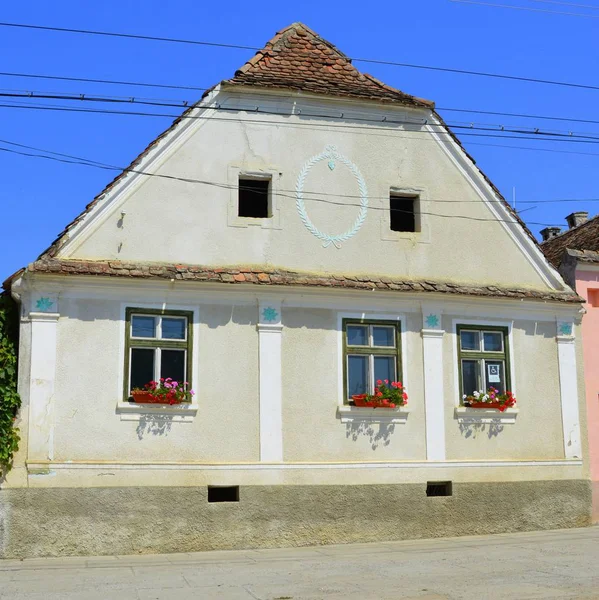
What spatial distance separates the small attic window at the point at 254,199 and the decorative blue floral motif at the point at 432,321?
3532 millimetres

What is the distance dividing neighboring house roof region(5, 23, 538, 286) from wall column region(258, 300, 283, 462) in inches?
137

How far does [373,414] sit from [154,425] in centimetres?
389

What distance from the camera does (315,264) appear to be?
16.7 m

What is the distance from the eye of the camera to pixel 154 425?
15.1m

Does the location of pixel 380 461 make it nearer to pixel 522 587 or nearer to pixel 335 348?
pixel 335 348

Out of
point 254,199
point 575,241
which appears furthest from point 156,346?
point 575,241

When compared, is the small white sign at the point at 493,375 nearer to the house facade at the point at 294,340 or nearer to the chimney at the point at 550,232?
the house facade at the point at 294,340

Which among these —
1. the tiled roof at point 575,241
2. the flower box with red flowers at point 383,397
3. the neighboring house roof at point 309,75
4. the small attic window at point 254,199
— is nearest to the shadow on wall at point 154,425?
the flower box with red flowers at point 383,397

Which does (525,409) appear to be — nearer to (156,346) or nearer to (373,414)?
(373,414)

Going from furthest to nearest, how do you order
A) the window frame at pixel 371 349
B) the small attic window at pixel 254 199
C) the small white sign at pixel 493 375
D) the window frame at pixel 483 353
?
the small white sign at pixel 493 375, the window frame at pixel 483 353, the small attic window at pixel 254 199, the window frame at pixel 371 349

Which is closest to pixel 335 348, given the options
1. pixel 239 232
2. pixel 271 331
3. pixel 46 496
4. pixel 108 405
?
pixel 271 331

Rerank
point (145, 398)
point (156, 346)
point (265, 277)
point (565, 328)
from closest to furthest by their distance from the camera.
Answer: point (145, 398) → point (156, 346) → point (265, 277) → point (565, 328)

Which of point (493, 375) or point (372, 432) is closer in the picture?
point (372, 432)

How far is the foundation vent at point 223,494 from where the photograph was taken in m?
15.5
